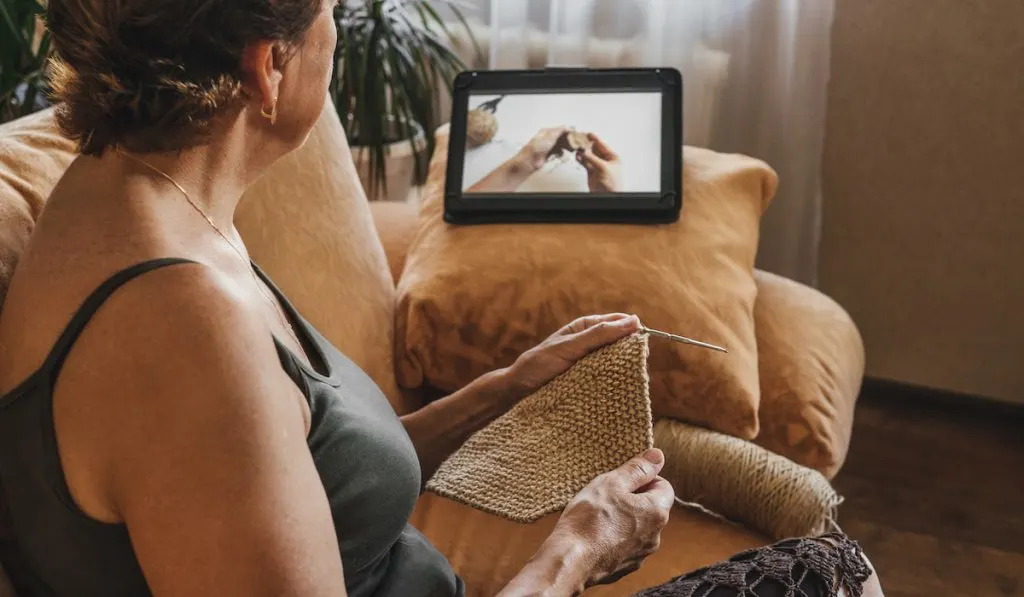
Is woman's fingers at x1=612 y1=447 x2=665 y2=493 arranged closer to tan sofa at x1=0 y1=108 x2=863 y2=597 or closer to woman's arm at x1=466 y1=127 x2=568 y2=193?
tan sofa at x1=0 y1=108 x2=863 y2=597

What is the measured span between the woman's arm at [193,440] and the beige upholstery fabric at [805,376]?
2.97 feet

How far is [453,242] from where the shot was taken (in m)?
1.47

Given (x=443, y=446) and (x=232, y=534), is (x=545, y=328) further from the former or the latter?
(x=232, y=534)

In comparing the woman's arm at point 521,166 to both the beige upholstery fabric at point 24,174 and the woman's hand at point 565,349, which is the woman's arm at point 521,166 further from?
the beige upholstery fabric at point 24,174

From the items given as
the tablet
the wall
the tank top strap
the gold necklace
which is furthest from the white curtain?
the tank top strap

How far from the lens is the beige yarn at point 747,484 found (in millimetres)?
1253

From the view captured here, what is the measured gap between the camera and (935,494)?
2129mm

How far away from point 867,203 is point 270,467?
6.36ft

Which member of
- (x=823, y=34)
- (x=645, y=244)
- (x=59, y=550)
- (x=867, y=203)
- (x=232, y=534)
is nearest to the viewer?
(x=232, y=534)

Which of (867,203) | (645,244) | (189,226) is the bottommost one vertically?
(867,203)

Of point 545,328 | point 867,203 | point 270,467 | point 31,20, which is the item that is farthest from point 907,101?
point 270,467

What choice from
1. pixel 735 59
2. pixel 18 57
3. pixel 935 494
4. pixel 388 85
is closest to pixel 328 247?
pixel 18 57

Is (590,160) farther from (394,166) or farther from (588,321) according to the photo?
(394,166)

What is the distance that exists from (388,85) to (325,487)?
60.1 inches
